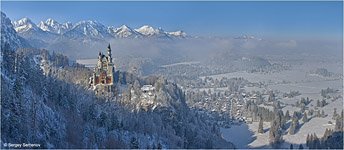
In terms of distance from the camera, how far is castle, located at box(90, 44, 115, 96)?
154500 mm

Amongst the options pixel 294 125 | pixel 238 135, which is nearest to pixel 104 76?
pixel 238 135

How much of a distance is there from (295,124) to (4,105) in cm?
14150

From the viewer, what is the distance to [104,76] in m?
157

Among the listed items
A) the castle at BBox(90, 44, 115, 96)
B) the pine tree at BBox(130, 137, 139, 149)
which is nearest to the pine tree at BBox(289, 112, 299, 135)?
the castle at BBox(90, 44, 115, 96)

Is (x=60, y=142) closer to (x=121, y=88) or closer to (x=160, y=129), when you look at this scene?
(x=160, y=129)

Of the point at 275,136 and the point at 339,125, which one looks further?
the point at 339,125

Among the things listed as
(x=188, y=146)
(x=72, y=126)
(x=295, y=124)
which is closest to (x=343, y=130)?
(x=295, y=124)

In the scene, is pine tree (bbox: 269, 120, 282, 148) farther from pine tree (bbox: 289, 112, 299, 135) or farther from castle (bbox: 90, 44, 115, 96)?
castle (bbox: 90, 44, 115, 96)

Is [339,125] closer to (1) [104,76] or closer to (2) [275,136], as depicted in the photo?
(2) [275,136]

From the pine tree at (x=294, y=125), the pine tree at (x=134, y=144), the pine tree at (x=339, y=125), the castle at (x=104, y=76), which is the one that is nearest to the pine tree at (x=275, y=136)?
the pine tree at (x=294, y=125)

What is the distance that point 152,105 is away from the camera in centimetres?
15612

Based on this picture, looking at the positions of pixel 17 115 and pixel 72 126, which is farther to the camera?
pixel 72 126

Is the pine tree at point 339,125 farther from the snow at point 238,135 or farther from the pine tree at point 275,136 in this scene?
the snow at point 238,135

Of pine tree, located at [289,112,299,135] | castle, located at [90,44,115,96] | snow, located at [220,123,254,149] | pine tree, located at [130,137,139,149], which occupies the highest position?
castle, located at [90,44,115,96]
